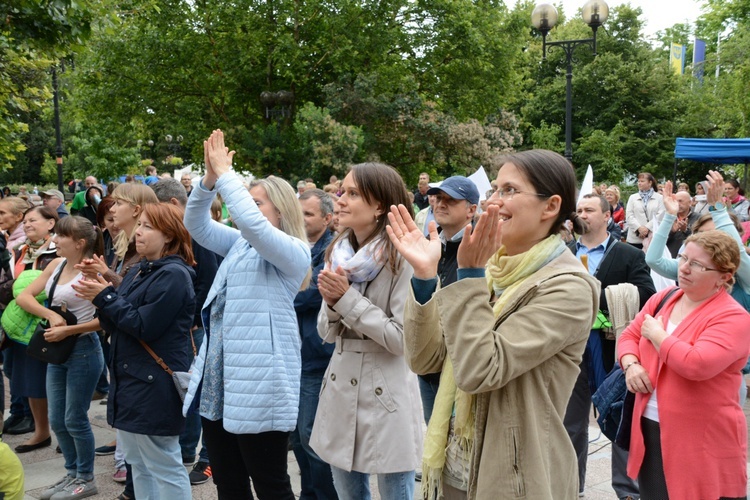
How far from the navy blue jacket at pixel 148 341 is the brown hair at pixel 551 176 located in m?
2.33

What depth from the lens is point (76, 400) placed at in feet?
16.4

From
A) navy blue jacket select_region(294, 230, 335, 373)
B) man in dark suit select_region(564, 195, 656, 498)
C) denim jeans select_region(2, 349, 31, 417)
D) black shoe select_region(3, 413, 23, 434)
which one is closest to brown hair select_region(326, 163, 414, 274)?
navy blue jacket select_region(294, 230, 335, 373)

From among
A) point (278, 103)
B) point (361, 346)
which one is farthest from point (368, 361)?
point (278, 103)

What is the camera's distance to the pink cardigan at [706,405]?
11.2ft

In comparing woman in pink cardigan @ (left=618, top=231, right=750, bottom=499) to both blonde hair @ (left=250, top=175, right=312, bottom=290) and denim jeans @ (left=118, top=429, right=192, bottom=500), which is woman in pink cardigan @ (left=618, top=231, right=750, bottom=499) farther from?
denim jeans @ (left=118, top=429, right=192, bottom=500)

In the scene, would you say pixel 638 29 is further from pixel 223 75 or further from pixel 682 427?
pixel 682 427

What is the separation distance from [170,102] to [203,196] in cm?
2149

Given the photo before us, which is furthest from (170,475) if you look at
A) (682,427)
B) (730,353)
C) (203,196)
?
(730,353)

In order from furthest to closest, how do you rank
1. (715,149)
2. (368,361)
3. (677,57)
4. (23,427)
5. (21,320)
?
(677,57) → (715,149) → (23,427) → (21,320) → (368,361)

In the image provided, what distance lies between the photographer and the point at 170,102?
78.6ft

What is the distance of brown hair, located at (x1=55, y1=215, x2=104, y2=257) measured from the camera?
5.14 metres

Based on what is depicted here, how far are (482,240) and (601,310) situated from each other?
9.83ft

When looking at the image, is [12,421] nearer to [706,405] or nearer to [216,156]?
[216,156]

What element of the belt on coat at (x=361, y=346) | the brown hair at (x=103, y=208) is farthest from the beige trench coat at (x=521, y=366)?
the brown hair at (x=103, y=208)
